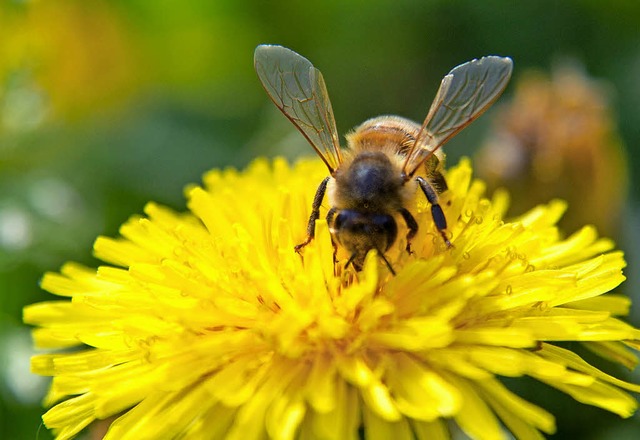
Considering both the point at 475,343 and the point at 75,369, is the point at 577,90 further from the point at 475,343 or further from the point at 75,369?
the point at 75,369

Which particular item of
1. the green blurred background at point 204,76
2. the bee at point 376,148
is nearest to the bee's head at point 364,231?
the bee at point 376,148

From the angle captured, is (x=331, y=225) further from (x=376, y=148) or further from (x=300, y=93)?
(x=300, y=93)

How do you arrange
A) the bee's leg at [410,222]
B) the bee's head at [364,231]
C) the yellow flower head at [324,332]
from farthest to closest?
1. the bee's leg at [410,222]
2. the bee's head at [364,231]
3. the yellow flower head at [324,332]

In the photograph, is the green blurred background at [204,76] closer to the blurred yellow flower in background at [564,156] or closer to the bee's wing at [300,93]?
the blurred yellow flower in background at [564,156]

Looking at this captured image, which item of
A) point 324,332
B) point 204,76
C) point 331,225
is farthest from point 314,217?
point 204,76

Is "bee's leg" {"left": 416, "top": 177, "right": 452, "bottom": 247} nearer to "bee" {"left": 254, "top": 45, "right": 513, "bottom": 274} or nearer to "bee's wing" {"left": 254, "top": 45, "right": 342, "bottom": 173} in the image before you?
"bee" {"left": 254, "top": 45, "right": 513, "bottom": 274}

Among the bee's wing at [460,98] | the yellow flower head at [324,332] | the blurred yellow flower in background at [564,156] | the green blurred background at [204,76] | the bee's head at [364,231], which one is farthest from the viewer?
the green blurred background at [204,76]
